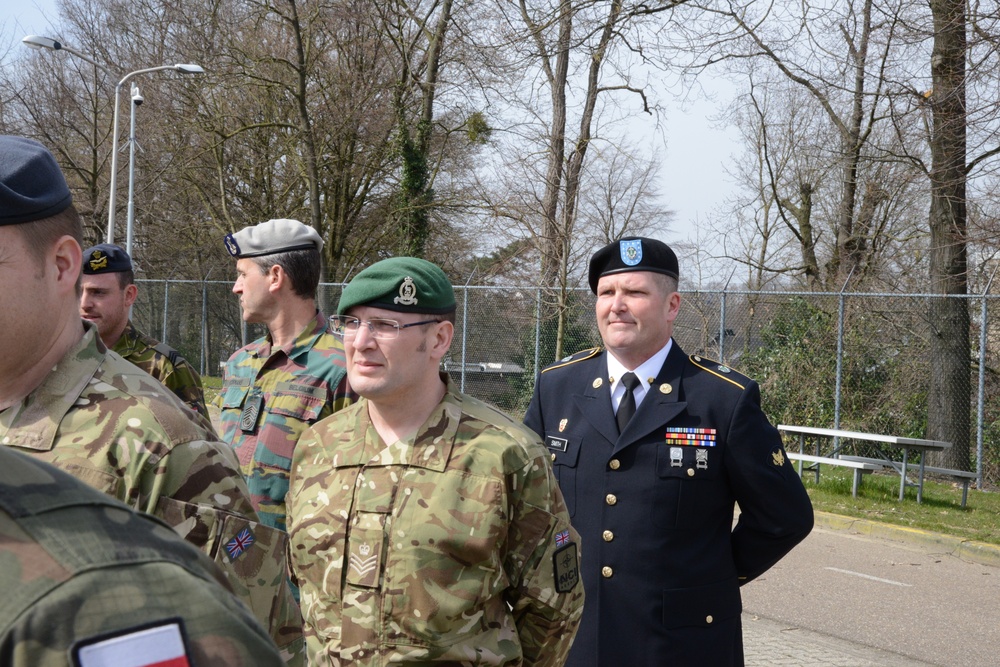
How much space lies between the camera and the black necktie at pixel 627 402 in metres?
3.68

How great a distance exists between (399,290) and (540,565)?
876 mm

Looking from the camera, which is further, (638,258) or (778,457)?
(638,258)

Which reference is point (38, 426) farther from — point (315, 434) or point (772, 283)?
point (772, 283)

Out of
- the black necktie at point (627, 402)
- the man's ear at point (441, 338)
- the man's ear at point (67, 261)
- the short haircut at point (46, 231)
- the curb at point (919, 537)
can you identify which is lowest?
the curb at point (919, 537)

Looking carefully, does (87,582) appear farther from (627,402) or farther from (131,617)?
(627,402)

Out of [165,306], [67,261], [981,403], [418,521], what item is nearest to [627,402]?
[418,521]

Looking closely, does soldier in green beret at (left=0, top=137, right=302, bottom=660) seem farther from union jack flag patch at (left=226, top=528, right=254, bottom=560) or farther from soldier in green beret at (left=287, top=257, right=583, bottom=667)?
soldier in green beret at (left=287, top=257, right=583, bottom=667)

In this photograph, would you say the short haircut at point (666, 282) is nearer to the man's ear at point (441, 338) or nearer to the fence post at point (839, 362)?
the man's ear at point (441, 338)

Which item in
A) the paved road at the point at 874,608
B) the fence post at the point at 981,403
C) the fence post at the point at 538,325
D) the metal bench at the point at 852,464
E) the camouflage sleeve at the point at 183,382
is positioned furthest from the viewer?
the fence post at the point at 538,325

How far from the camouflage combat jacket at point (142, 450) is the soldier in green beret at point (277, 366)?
176cm

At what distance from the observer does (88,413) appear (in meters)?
1.86

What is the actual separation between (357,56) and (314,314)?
20.6 m

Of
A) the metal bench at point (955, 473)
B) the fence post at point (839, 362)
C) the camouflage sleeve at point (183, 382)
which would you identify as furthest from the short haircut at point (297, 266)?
the fence post at point (839, 362)

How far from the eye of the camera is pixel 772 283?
26078mm
